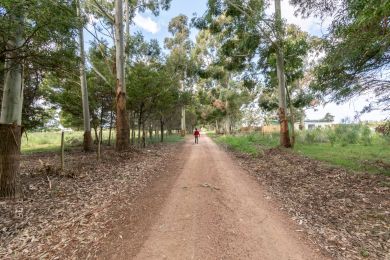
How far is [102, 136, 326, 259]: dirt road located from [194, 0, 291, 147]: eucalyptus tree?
9.18 meters

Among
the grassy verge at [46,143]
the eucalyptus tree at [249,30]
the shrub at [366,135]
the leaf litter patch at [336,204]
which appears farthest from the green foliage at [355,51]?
the grassy verge at [46,143]

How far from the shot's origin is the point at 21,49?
5570 millimetres

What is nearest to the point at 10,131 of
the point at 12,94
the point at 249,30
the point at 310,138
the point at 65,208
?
the point at 12,94

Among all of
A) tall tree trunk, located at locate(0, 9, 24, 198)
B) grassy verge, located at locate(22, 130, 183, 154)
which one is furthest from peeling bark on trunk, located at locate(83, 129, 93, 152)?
tall tree trunk, located at locate(0, 9, 24, 198)

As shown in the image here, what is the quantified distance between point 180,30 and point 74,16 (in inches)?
1010

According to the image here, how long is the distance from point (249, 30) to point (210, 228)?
12003 mm

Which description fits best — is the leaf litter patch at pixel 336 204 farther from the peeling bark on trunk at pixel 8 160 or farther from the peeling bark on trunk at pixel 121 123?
the peeling bark on trunk at pixel 121 123

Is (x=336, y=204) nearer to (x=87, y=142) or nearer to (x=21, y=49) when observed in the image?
(x=21, y=49)

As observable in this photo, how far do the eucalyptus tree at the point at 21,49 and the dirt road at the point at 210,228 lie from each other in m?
3.29

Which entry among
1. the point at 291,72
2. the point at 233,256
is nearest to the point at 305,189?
the point at 233,256

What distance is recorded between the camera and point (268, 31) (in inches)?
535

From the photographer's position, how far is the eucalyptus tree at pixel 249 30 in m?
13.2

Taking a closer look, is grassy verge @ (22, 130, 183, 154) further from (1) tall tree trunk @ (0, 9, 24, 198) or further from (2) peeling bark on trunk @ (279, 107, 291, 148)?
(2) peeling bark on trunk @ (279, 107, 291, 148)

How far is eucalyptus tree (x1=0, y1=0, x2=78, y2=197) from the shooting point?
4.94m
